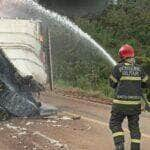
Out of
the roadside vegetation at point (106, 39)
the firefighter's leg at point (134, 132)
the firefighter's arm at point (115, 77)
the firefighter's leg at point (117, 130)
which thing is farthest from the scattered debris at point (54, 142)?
the roadside vegetation at point (106, 39)

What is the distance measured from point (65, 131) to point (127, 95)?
9.04 feet

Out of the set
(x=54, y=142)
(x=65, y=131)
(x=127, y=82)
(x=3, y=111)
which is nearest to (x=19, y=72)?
(x=3, y=111)

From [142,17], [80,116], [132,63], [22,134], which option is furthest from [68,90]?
[142,17]

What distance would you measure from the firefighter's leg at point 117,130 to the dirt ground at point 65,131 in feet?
2.72

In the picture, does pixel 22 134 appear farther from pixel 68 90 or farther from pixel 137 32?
pixel 137 32

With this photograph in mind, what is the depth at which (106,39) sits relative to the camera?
2858 centimetres

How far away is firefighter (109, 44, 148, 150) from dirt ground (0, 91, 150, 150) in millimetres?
840

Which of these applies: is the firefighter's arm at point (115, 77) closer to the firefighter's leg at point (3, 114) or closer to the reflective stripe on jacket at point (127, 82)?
the reflective stripe on jacket at point (127, 82)

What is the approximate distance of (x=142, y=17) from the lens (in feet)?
97.4

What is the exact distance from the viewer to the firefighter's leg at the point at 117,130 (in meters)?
8.59

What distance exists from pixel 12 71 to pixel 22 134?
87.4 inches

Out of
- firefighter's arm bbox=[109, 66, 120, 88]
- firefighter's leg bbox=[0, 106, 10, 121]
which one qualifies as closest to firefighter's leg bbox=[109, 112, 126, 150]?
firefighter's arm bbox=[109, 66, 120, 88]

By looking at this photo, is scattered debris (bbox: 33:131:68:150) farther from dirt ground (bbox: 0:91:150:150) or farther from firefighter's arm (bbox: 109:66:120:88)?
firefighter's arm (bbox: 109:66:120:88)

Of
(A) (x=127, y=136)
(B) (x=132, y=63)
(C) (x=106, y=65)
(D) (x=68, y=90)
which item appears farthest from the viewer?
(C) (x=106, y=65)
